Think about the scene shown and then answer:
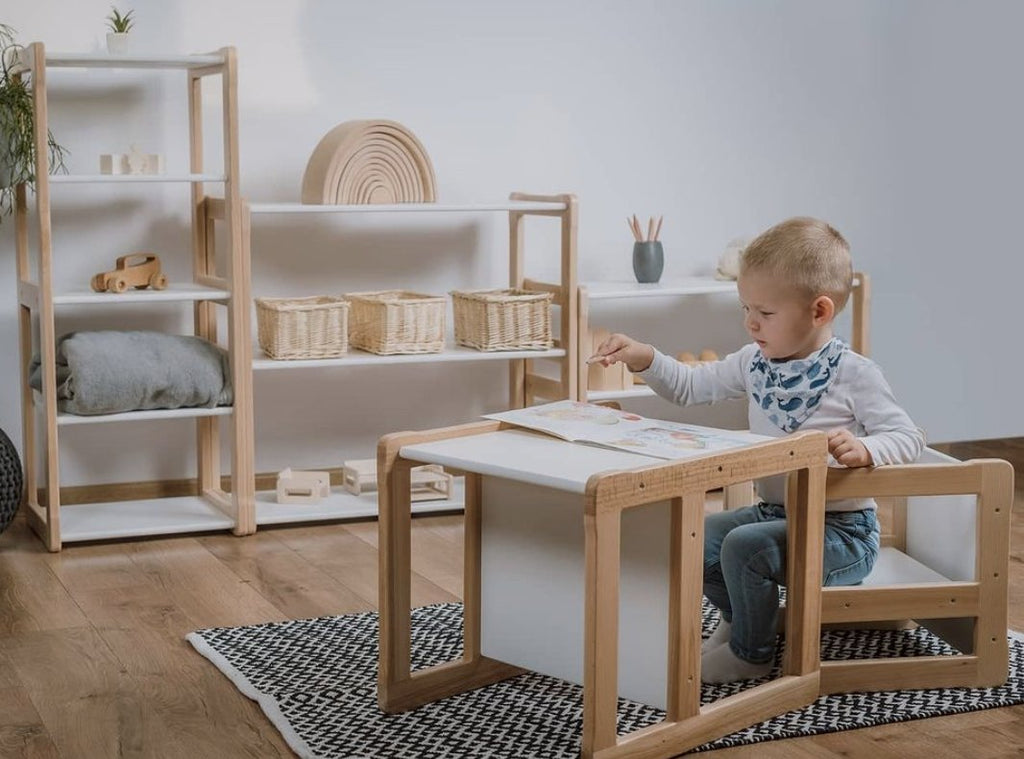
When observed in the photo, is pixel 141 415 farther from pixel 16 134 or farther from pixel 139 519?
A: pixel 16 134

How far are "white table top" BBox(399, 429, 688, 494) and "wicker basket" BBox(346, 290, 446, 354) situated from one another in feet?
3.92

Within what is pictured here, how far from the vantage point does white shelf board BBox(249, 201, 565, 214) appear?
301 cm

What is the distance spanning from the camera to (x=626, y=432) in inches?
75.2

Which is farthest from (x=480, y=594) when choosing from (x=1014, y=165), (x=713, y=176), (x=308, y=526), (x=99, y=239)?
(x=1014, y=165)

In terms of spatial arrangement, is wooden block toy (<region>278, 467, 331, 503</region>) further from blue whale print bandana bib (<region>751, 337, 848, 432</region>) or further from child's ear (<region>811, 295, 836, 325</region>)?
child's ear (<region>811, 295, 836, 325</region>)

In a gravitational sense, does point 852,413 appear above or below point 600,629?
above

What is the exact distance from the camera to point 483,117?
11.5ft

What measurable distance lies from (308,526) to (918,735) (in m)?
1.60

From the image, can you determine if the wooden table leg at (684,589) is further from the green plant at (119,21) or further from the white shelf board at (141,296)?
the green plant at (119,21)

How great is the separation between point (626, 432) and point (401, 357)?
1308mm

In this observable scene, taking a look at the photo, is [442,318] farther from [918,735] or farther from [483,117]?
[918,735]

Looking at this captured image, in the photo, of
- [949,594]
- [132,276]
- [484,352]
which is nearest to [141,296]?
[132,276]

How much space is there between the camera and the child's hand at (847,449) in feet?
6.32

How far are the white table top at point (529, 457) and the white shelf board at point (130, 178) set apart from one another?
4.08ft
